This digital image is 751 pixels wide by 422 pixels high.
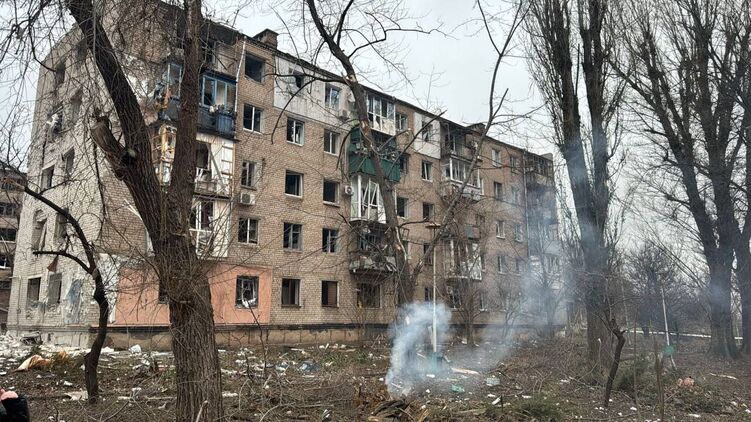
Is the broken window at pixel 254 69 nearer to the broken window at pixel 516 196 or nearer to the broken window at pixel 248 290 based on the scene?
the broken window at pixel 248 290

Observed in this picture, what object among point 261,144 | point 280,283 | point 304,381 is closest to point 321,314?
point 280,283

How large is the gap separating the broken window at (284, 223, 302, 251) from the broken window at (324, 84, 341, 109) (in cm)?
647

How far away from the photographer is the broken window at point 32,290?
2086 cm

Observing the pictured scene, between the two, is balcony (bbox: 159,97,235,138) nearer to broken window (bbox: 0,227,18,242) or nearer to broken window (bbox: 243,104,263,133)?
broken window (bbox: 243,104,263,133)

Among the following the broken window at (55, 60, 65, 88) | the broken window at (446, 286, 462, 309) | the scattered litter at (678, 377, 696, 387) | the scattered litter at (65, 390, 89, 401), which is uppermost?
the broken window at (55, 60, 65, 88)

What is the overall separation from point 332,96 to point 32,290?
51.0 ft

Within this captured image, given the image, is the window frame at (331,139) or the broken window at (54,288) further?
the window frame at (331,139)

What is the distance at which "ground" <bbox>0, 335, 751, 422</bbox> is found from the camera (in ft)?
22.0

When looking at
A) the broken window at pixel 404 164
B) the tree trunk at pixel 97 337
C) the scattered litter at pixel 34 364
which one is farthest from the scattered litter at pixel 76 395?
the broken window at pixel 404 164

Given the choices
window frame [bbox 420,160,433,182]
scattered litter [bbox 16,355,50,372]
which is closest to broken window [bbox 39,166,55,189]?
scattered litter [bbox 16,355,50,372]

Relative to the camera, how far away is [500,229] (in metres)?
33.8

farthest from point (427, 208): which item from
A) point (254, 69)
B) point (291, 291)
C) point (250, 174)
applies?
point (254, 69)

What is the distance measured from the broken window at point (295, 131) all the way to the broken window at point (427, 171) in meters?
8.63

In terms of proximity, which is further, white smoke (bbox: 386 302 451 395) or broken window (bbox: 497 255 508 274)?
broken window (bbox: 497 255 508 274)
